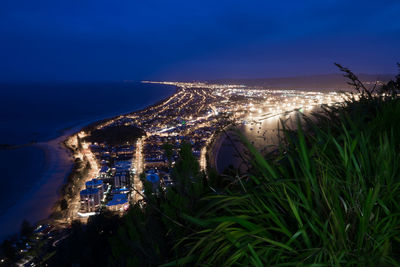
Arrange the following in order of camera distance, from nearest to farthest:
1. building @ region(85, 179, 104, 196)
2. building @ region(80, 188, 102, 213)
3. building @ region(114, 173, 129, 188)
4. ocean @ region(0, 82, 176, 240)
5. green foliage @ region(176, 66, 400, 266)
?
green foliage @ region(176, 66, 400, 266) < building @ region(114, 173, 129, 188) < building @ region(80, 188, 102, 213) < ocean @ region(0, 82, 176, 240) < building @ region(85, 179, 104, 196)

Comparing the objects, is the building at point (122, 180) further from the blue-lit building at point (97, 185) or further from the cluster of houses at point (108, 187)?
the blue-lit building at point (97, 185)

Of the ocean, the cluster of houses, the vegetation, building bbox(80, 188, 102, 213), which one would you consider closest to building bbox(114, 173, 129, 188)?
the cluster of houses

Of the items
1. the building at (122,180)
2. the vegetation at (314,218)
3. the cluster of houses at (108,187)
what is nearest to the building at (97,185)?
the cluster of houses at (108,187)

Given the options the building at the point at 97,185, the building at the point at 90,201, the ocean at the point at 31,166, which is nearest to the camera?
the building at the point at 90,201

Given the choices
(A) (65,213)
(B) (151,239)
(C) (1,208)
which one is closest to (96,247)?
(B) (151,239)

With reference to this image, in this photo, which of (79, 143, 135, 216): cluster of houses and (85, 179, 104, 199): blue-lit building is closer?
(79, 143, 135, 216): cluster of houses

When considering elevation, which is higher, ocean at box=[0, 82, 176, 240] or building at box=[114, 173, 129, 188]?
building at box=[114, 173, 129, 188]

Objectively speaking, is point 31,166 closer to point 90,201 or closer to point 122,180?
point 90,201

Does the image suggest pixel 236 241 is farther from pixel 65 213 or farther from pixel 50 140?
pixel 50 140

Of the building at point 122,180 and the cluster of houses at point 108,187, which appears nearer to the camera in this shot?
the building at point 122,180

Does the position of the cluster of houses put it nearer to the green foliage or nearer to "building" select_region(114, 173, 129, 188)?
"building" select_region(114, 173, 129, 188)

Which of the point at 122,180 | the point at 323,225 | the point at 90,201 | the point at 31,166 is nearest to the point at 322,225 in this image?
the point at 323,225
